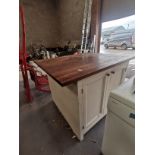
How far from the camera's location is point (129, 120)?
0.72 meters

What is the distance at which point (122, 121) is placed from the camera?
794 mm

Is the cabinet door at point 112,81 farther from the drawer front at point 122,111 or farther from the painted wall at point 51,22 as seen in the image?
the painted wall at point 51,22

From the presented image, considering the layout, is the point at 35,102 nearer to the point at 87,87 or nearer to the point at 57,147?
the point at 57,147

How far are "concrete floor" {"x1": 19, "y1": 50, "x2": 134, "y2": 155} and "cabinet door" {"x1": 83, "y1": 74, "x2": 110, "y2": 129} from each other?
0.22 metres

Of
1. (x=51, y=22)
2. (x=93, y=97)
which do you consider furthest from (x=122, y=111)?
(x=51, y=22)

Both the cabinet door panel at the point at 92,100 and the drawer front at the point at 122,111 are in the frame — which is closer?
the drawer front at the point at 122,111

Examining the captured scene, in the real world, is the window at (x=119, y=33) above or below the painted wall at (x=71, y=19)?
below

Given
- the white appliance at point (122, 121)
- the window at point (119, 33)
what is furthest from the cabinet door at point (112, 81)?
the white appliance at point (122, 121)

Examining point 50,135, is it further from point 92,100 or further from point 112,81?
point 112,81

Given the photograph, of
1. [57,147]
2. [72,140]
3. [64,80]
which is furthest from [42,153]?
[64,80]

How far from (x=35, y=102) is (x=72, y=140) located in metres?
1.21

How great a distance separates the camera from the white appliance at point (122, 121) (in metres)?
0.72

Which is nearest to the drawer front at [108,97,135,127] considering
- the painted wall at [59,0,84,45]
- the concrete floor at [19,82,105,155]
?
the concrete floor at [19,82,105,155]

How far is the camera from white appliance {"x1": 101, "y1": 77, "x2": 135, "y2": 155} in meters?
0.72
